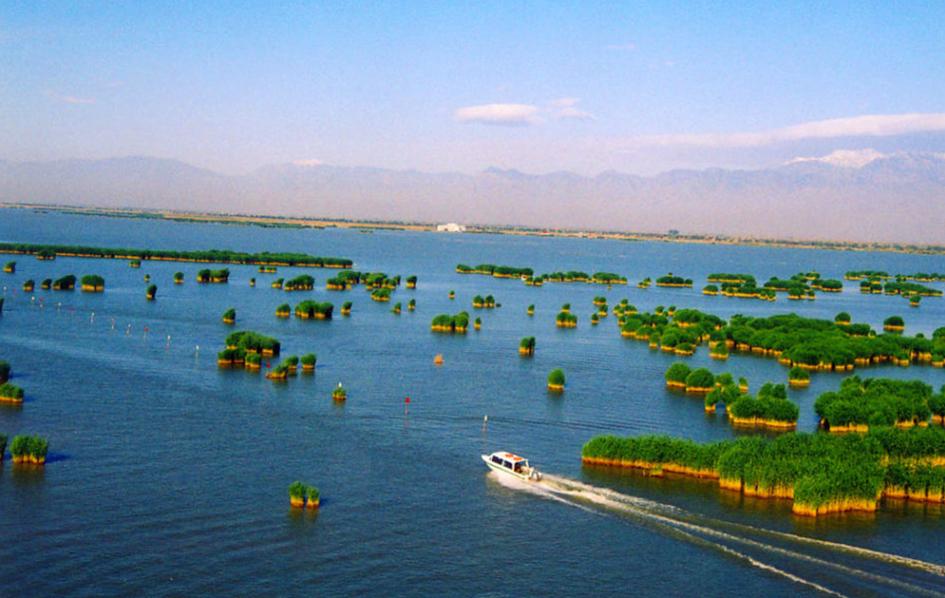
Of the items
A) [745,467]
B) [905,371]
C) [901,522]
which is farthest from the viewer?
[905,371]

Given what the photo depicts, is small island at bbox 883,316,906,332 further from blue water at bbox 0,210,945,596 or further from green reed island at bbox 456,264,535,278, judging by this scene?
green reed island at bbox 456,264,535,278

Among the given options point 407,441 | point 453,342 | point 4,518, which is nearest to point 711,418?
point 407,441

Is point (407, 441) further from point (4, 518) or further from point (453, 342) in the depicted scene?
point (453, 342)

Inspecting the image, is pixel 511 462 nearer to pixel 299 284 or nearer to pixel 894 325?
pixel 894 325

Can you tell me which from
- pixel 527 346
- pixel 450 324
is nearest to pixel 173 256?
pixel 450 324

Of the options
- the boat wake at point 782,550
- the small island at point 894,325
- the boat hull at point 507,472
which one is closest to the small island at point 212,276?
the small island at point 894,325


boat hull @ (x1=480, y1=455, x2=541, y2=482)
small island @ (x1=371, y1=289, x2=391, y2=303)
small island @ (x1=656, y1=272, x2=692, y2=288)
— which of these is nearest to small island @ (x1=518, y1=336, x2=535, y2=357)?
boat hull @ (x1=480, y1=455, x2=541, y2=482)
